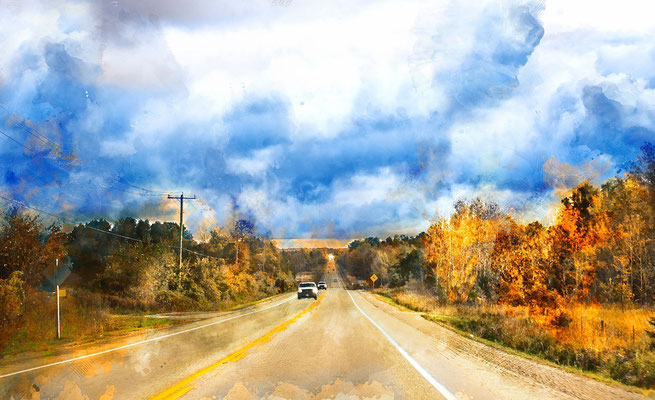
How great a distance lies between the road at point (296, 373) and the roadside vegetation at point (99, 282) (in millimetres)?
5854

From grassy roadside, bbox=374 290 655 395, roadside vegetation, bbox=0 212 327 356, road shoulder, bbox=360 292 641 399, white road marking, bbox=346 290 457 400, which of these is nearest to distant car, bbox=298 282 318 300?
roadside vegetation, bbox=0 212 327 356

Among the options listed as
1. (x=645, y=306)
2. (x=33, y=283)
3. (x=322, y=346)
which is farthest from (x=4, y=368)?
(x=645, y=306)

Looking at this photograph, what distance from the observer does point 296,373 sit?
8273mm

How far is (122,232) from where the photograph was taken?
55938 millimetres

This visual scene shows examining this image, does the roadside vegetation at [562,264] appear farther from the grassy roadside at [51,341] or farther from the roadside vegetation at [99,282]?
the roadside vegetation at [99,282]

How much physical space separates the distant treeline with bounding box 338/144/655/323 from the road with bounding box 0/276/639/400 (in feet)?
66.4

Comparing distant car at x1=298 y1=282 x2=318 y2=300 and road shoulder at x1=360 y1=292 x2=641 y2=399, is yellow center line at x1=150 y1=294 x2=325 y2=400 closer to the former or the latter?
road shoulder at x1=360 y1=292 x2=641 y2=399

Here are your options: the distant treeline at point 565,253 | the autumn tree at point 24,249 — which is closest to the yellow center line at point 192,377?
A: the autumn tree at point 24,249

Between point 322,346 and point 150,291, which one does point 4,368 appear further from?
point 150,291

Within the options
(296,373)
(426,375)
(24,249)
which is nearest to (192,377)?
(296,373)

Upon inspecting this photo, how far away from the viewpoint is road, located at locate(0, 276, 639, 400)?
6828 mm

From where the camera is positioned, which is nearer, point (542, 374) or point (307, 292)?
point (542, 374)

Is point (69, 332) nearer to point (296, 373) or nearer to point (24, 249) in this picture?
point (24, 249)

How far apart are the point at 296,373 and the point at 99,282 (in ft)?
102
